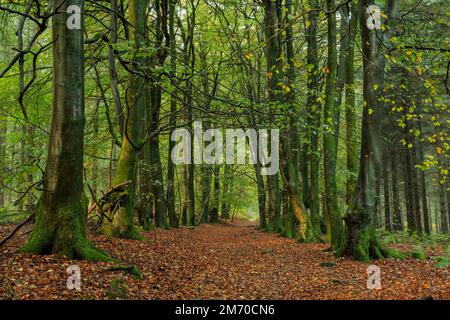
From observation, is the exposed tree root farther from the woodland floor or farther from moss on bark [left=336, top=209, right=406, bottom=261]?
the woodland floor

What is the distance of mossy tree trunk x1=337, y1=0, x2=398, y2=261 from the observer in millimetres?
9922

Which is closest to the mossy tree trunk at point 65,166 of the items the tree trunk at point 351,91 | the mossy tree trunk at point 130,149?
the mossy tree trunk at point 130,149

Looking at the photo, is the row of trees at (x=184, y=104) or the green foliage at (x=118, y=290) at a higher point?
the row of trees at (x=184, y=104)

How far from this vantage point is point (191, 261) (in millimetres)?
9906

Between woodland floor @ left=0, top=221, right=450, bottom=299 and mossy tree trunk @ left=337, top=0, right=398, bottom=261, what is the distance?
1.58ft

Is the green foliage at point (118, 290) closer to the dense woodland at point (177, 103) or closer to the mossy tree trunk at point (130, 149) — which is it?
the dense woodland at point (177, 103)

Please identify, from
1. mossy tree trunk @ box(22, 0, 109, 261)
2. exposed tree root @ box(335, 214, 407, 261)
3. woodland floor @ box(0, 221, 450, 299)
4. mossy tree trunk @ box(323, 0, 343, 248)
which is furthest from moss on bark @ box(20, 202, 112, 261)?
mossy tree trunk @ box(323, 0, 343, 248)

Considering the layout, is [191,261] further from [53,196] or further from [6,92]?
[6,92]

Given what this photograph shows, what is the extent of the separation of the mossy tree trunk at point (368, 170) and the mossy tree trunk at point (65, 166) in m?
6.65

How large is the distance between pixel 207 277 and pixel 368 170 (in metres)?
5.43

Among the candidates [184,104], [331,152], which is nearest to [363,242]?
[331,152]

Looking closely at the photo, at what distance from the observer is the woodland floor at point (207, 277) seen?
5432mm

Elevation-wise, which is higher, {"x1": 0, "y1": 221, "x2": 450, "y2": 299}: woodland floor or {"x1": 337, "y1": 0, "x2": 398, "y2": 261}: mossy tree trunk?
{"x1": 337, "y1": 0, "x2": 398, "y2": 261}: mossy tree trunk

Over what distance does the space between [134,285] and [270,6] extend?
11.3m
